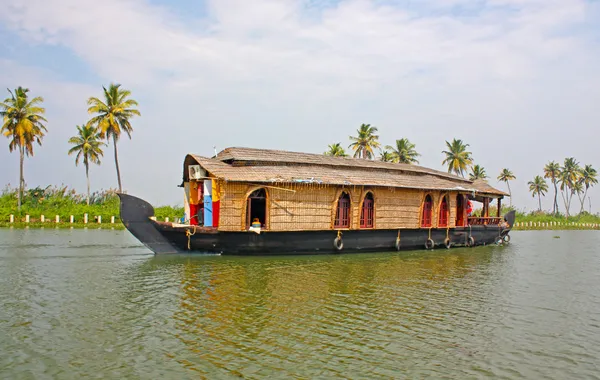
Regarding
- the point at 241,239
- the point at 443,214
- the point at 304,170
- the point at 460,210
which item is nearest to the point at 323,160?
the point at 304,170

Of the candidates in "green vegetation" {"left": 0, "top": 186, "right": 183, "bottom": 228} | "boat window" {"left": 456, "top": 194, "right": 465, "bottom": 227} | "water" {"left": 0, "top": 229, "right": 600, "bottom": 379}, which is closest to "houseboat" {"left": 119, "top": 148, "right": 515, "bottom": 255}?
"water" {"left": 0, "top": 229, "right": 600, "bottom": 379}

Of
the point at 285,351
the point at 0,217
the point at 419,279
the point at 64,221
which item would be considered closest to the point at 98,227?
the point at 64,221

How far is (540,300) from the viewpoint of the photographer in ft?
31.1

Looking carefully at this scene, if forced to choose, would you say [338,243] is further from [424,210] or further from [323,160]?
[424,210]

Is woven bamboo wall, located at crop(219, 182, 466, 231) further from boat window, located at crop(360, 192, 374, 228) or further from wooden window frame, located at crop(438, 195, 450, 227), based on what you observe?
wooden window frame, located at crop(438, 195, 450, 227)

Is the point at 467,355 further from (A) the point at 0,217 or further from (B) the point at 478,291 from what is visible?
(A) the point at 0,217

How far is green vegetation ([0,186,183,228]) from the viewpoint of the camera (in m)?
26.3

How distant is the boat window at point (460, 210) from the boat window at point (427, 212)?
8.43 feet

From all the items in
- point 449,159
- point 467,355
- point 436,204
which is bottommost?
point 467,355

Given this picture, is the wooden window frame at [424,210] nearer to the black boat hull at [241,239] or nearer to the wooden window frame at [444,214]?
the wooden window frame at [444,214]

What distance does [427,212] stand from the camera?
18.0 m

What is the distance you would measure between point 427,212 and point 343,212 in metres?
4.17

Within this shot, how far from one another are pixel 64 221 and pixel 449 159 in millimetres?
29823

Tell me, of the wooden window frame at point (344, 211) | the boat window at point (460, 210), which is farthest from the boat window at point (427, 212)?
the wooden window frame at point (344, 211)
